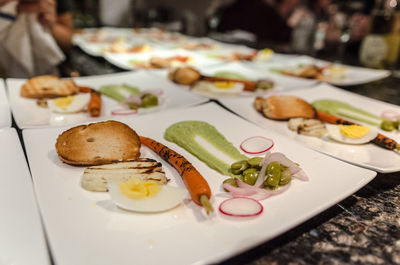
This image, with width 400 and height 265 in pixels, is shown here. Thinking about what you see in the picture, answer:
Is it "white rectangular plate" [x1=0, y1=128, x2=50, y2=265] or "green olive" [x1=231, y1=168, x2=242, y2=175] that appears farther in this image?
"green olive" [x1=231, y1=168, x2=242, y2=175]

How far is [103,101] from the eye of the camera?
2.23m

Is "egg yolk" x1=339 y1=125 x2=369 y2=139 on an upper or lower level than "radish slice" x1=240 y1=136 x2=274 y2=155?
upper

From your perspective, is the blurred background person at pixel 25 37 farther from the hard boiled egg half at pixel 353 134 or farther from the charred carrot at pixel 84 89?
the hard boiled egg half at pixel 353 134

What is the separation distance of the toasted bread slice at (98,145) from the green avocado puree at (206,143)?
0.81 feet

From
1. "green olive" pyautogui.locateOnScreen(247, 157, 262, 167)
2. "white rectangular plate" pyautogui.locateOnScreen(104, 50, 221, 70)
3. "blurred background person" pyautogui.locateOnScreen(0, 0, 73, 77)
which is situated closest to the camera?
"green olive" pyautogui.locateOnScreen(247, 157, 262, 167)

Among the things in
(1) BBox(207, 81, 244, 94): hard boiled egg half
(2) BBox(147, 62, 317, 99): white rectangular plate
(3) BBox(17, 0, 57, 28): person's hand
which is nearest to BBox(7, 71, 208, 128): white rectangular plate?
(2) BBox(147, 62, 317, 99): white rectangular plate

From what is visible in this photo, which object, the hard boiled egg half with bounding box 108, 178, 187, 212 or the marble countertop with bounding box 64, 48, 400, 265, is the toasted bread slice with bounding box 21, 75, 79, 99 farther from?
the marble countertop with bounding box 64, 48, 400, 265

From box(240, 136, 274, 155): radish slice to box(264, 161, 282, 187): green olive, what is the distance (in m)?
0.25

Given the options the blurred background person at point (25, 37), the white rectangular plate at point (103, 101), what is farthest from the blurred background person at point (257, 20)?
the white rectangular plate at point (103, 101)

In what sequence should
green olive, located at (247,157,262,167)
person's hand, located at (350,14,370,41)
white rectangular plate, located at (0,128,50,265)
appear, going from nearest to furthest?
white rectangular plate, located at (0,128,50,265) → green olive, located at (247,157,262,167) → person's hand, located at (350,14,370,41)

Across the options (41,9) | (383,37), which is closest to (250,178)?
(41,9)

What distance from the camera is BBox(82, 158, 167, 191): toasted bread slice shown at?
3.82 ft

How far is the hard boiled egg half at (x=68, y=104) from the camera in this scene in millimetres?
1995

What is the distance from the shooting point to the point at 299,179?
1.27 metres
